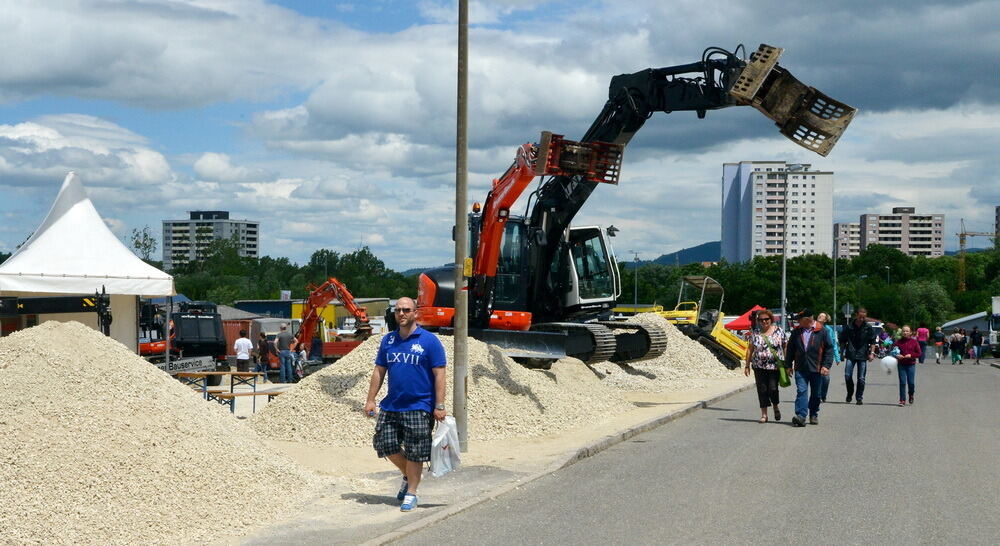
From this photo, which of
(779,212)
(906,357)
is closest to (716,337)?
(906,357)

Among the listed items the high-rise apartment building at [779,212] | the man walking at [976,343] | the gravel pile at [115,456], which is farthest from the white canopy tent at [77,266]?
the high-rise apartment building at [779,212]

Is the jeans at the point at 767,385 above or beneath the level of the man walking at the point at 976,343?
above

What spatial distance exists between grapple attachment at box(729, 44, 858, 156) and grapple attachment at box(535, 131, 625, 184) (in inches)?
97.8

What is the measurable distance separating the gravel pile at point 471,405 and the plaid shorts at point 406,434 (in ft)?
13.0

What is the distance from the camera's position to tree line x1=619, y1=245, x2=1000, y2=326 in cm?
9694

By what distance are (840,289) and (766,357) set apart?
288 ft

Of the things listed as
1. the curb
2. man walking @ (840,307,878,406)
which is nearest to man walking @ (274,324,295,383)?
the curb

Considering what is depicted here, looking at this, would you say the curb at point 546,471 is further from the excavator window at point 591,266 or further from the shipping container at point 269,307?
the shipping container at point 269,307

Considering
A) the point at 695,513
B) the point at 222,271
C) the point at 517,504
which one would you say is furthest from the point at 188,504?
the point at 222,271

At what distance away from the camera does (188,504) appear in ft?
25.2

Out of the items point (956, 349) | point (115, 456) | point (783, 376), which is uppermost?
point (783, 376)

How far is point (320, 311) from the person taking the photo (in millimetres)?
31453

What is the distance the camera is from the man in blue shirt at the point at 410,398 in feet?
28.0

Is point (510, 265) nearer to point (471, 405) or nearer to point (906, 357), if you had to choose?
point (471, 405)
